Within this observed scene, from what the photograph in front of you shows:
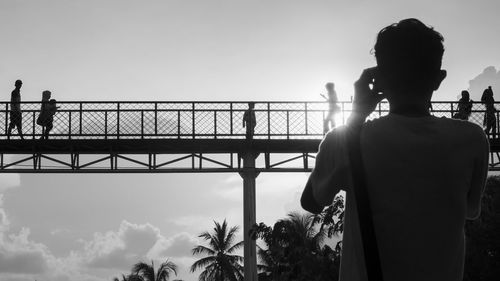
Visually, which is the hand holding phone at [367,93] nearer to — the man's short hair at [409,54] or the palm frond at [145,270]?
the man's short hair at [409,54]

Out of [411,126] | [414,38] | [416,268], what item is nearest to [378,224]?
[416,268]

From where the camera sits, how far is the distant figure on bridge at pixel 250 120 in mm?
20328

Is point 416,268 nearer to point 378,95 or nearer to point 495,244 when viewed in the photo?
point 378,95

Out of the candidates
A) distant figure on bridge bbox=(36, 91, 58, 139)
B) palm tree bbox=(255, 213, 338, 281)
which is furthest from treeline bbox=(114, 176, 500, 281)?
distant figure on bridge bbox=(36, 91, 58, 139)

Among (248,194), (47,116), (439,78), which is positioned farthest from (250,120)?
(439,78)

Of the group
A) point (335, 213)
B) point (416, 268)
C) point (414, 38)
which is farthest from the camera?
point (335, 213)

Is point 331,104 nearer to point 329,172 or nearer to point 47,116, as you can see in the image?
point 47,116

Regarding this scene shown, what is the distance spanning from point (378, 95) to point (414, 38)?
159 millimetres

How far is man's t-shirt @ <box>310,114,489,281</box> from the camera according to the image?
1678 mm

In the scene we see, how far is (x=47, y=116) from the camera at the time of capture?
20781 millimetres

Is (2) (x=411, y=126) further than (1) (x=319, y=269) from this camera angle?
No

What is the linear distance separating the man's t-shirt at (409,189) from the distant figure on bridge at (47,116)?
19.7 m

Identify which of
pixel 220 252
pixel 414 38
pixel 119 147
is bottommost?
pixel 220 252

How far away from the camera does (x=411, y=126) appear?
1.75 metres
